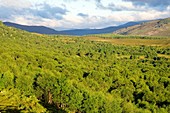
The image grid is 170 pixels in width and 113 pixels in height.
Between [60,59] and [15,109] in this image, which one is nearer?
[15,109]

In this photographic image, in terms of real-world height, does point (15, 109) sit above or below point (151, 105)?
above

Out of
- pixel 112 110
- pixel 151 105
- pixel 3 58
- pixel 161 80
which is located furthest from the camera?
pixel 3 58

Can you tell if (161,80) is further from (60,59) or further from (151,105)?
(60,59)

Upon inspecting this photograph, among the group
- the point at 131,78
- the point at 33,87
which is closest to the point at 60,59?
the point at 131,78

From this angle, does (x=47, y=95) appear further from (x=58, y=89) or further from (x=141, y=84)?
(x=141, y=84)

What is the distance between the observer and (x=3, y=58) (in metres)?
138

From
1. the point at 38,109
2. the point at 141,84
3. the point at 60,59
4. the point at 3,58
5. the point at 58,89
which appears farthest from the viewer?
the point at 60,59

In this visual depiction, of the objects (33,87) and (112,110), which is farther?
(33,87)

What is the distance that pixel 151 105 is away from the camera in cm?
8831

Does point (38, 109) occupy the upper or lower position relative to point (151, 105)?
upper

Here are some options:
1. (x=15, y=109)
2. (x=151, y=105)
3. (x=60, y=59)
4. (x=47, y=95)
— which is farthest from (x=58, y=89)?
(x=60, y=59)

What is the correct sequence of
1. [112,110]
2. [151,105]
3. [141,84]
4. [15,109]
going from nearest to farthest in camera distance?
A: [15,109] → [112,110] → [151,105] → [141,84]

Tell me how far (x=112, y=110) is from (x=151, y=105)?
63.0ft

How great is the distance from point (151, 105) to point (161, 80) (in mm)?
35540
